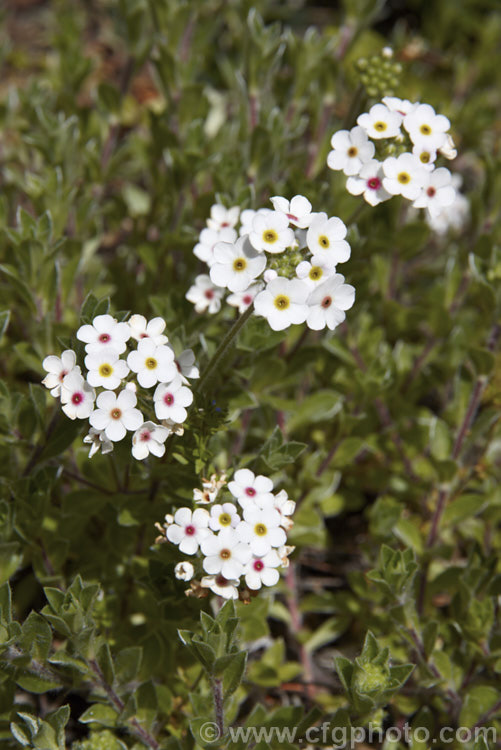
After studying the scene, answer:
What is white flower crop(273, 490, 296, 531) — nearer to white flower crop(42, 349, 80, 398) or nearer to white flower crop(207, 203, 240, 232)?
white flower crop(42, 349, 80, 398)

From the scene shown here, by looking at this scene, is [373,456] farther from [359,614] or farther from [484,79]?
[484,79]

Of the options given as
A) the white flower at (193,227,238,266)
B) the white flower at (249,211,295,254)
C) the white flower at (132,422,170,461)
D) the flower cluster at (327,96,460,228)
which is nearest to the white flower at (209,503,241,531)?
the white flower at (132,422,170,461)

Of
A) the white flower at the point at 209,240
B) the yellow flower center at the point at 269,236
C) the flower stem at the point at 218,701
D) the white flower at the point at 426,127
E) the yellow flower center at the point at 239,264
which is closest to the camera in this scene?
the yellow flower center at the point at 269,236

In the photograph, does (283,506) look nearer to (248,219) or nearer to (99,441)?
(99,441)

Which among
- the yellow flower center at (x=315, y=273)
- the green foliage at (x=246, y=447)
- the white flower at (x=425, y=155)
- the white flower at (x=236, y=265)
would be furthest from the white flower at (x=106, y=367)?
the white flower at (x=425, y=155)

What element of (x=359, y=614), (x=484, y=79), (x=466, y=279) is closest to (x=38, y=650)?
(x=359, y=614)

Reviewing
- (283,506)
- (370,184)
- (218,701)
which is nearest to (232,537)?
(283,506)

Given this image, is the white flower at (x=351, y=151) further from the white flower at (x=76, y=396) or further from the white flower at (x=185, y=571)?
the white flower at (x=185, y=571)
